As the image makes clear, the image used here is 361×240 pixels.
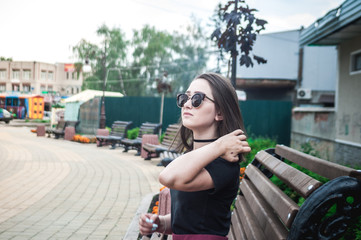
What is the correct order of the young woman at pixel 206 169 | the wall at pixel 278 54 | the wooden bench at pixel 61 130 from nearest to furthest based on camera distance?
the young woman at pixel 206 169 → the wooden bench at pixel 61 130 → the wall at pixel 278 54

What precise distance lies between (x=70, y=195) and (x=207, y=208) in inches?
212

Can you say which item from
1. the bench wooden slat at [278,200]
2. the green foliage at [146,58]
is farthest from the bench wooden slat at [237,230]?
the green foliage at [146,58]

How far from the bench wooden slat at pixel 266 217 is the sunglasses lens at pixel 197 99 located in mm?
667

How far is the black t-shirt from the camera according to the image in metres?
1.72

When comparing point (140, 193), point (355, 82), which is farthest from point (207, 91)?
point (355, 82)

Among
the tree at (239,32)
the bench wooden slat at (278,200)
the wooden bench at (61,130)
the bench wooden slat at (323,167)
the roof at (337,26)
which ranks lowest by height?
the wooden bench at (61,130)

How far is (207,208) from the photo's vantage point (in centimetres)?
175

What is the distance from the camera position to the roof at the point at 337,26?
28.8 ft

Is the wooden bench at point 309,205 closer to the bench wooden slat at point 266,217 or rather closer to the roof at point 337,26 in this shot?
the bench wooden slat at point 266,217

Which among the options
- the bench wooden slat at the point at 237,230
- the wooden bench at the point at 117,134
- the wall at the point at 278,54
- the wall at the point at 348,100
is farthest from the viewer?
the wall at the point at 278,54

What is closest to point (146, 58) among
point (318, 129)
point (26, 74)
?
point (26, 74)

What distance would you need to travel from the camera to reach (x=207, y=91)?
1.90 m

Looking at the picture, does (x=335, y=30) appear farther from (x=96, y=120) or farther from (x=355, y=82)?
(x=96, y=120)

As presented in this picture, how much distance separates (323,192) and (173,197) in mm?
815
